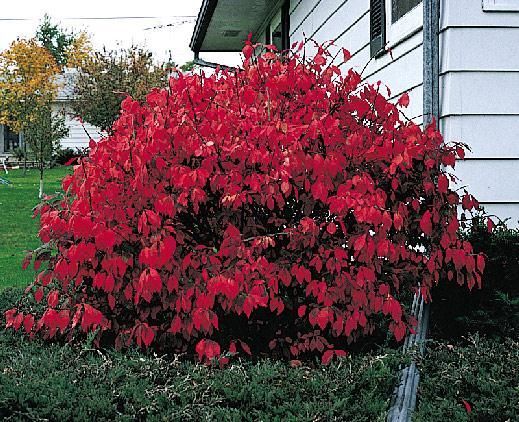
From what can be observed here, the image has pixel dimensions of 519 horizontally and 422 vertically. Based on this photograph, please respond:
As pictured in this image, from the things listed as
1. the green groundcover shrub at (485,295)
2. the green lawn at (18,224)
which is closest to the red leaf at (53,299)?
the green groundcover shrub at (485,295)

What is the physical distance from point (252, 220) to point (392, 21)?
7.76ft

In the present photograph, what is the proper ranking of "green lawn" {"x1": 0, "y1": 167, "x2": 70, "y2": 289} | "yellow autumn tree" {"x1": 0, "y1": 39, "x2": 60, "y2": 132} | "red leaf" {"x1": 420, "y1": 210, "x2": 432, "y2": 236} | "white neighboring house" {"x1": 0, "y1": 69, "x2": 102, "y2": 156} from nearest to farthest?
"red leaf" {"x1": 420, "y1": 210, "x2": 432, "y2": 236}, "green lawn" {"x1": 0, "y1": 167, "x2": 70, "y2": 289}, "yellow autumn tree" {"x1": 0, "y1": 39, "x2": 60, "y2": 132}, "white neighboring house" {"x1": 0, "y1": 69, "x2": 102, "y2": 156}

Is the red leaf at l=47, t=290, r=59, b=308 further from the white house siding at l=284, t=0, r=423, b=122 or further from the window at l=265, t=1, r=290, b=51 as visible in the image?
the window at l=265, t=1, r=290, b=51

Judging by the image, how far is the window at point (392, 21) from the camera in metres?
5.59

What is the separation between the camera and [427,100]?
507 cm

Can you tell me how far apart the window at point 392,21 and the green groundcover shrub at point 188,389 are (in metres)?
2.44

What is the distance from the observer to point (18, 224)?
15.5 metres

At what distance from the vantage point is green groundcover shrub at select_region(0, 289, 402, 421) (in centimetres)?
350

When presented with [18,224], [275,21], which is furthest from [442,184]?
[18,224]

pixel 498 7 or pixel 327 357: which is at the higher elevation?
pixel 498 7

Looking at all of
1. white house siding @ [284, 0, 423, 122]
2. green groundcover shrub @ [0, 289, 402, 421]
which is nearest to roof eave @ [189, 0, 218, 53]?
white house siding @ [284, 0, 423, 122]

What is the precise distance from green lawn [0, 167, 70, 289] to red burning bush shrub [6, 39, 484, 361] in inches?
175

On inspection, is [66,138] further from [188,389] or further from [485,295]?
[188,389]

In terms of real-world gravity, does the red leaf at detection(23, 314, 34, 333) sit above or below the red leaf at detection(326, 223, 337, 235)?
below
